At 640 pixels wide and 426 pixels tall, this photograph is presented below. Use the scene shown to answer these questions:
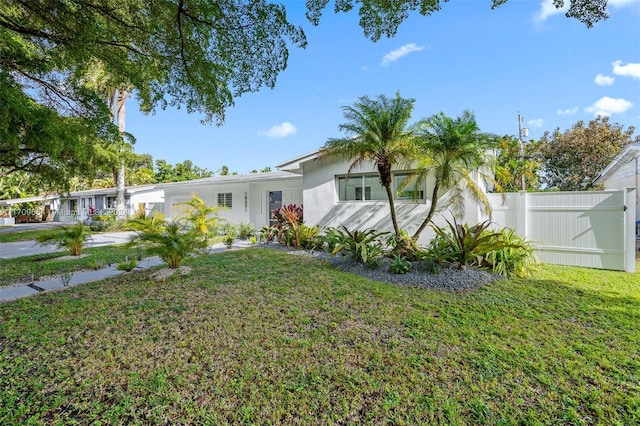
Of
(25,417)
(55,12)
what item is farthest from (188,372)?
(55,12)

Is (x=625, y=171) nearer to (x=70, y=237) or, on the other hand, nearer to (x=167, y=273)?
(x=167, y=273)

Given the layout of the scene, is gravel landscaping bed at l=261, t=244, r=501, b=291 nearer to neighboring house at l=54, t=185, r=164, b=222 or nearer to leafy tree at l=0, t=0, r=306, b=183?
leafy tree at l=0, t=0, r=306, b=183

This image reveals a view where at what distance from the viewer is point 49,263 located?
895cm

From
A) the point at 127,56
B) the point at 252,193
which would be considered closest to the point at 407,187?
the point at 127,56

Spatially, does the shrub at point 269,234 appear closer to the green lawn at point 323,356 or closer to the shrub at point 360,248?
the shrub at point 360,248

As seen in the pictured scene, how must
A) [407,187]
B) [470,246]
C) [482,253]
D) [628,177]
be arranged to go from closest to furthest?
[470,246], [482,253], [407,187], [628,177]

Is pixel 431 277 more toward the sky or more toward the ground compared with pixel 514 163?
more toward the ground

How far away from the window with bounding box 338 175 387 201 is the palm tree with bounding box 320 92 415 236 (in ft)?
7.15

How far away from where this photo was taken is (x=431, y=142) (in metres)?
8.00

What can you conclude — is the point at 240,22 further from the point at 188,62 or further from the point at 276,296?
the point at 276,296

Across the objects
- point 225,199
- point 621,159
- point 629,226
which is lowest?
point 629,226

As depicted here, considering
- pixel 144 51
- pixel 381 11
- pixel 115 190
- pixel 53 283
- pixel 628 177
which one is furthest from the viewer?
pixel 115 190

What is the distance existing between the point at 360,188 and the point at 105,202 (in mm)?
28084

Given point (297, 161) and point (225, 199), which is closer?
point (297, 161)
